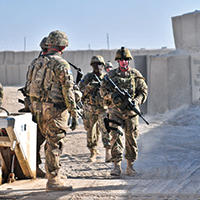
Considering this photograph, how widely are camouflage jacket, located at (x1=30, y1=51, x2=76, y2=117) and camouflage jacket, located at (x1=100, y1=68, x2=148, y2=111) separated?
136cm

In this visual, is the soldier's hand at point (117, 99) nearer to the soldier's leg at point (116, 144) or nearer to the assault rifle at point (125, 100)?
the assault rifle at point (125, 100)

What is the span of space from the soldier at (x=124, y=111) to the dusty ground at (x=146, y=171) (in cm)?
39

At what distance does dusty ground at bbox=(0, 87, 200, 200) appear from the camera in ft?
14.3

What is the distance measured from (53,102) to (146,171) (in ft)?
8.09

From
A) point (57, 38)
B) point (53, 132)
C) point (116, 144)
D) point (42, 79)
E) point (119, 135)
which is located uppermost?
point (57, 38)

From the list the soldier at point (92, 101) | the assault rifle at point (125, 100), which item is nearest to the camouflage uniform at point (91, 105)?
the soldier at point (92, 101)

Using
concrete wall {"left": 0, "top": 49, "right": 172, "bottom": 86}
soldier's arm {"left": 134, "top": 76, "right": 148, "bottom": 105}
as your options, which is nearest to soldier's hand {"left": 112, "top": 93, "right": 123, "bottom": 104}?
soldier's arm {"left": 134, "top": 76, "right": 148, "bottom": 105}

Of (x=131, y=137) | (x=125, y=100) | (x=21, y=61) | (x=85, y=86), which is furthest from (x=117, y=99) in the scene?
(x=21, y=61)

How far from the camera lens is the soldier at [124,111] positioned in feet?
18.7

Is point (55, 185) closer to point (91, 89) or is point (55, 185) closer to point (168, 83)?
point (91, 89)

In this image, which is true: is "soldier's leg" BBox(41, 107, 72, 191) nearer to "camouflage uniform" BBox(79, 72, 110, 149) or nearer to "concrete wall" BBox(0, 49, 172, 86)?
"camouflage uniform" BBox(79, 72, 110, 149)

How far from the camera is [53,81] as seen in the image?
4555 mm

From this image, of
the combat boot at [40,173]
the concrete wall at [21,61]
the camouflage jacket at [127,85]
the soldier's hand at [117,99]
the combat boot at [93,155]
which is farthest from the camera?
the concrete wall at [21,61]

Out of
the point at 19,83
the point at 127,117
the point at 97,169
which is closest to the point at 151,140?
A: the point at 97,169
